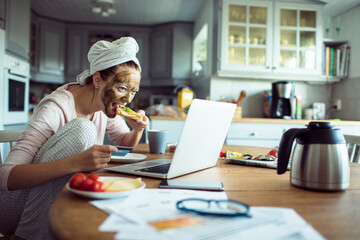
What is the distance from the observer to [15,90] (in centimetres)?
326

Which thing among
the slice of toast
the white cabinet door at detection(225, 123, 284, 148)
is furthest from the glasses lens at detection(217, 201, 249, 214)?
the white cabinet door at detection(225, 123, 284, 148)

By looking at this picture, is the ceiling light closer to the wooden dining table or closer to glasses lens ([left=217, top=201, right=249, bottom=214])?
the wooden dining table

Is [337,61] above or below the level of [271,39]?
below

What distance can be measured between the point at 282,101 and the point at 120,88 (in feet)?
7.82

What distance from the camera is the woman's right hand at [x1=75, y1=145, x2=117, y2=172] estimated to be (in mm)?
863

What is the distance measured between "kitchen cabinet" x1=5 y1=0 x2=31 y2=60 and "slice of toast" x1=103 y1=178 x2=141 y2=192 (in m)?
2.99

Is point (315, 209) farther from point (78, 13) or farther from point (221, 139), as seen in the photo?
point (78, 13)

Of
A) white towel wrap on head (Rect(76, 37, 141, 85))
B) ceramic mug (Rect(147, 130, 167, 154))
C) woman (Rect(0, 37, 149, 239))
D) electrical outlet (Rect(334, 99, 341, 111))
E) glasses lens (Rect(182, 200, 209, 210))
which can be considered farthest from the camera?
electrical outlet (Rect(334, 99, 341, 111))

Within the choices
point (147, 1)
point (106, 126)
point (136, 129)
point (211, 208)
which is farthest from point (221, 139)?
point (147, 1)

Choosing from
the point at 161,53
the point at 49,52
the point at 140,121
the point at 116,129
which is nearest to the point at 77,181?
the point at 140,121

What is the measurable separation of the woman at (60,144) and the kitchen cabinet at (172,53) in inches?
139

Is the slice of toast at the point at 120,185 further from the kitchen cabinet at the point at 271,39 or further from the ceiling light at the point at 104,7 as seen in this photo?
the ceiling light at the point at 104,7

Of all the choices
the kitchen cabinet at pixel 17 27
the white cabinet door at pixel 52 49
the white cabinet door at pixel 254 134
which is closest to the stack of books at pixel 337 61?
the white cabinet door at pixel 254 134

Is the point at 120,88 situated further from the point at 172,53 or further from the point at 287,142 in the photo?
Answer: the point at 172,53
